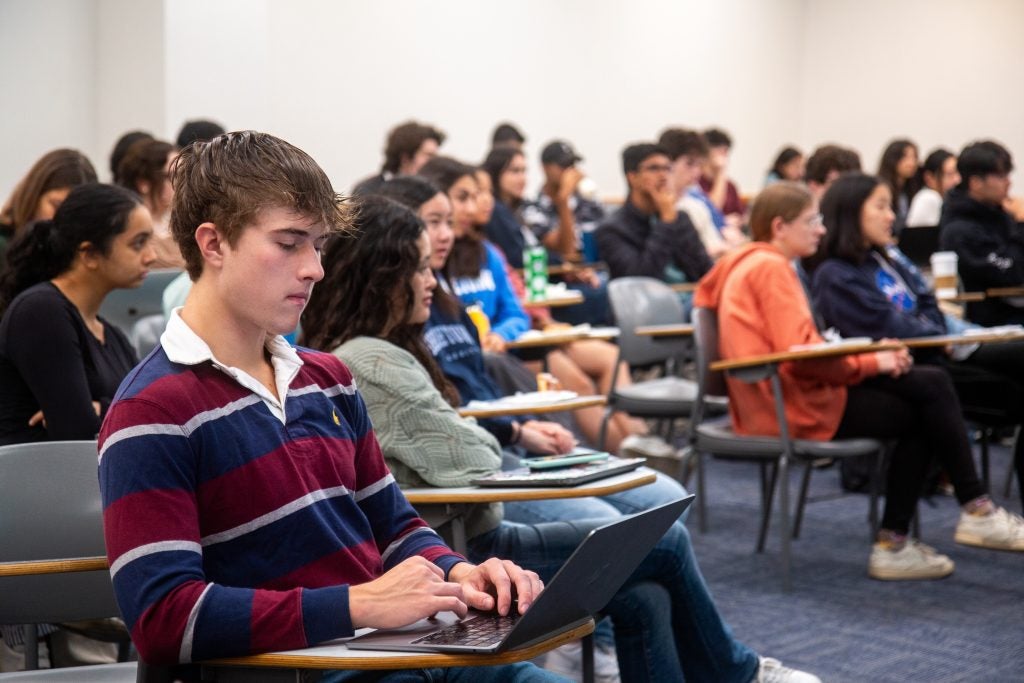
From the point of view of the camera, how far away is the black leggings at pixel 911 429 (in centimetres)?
382

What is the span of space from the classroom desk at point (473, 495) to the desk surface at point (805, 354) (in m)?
1.32

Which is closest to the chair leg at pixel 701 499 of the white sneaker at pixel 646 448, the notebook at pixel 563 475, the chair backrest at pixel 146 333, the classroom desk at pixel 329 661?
the white sneaker at pixel 646 448

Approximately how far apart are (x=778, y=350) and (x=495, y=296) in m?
1.13

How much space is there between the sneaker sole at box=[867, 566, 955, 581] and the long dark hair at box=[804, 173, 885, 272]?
1050mm

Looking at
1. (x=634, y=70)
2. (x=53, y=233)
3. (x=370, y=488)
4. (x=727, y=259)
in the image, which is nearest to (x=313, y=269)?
(x=370, y=488)

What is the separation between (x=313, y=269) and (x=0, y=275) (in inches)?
66.5

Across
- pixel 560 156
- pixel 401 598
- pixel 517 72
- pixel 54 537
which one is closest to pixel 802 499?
pixel 54 537

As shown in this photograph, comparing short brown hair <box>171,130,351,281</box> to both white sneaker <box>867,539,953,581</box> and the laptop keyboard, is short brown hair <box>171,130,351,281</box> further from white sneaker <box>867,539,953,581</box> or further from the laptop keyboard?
white sneaker <box>867,539,953,581</box>

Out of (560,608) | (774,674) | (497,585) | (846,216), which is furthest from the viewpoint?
(846,216)

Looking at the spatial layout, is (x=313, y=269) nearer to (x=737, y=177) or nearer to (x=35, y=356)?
(x=35, y=356)

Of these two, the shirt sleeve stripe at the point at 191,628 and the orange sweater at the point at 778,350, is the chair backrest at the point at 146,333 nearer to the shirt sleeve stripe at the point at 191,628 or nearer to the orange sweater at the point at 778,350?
the orange sweater at the point at 778,350

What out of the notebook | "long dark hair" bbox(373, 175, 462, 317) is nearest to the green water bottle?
"long dark hair" bbox(373, 175, 462, 317)

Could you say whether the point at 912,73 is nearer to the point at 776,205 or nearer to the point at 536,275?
the point at 536,275

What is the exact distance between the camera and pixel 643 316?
15.9 feet
